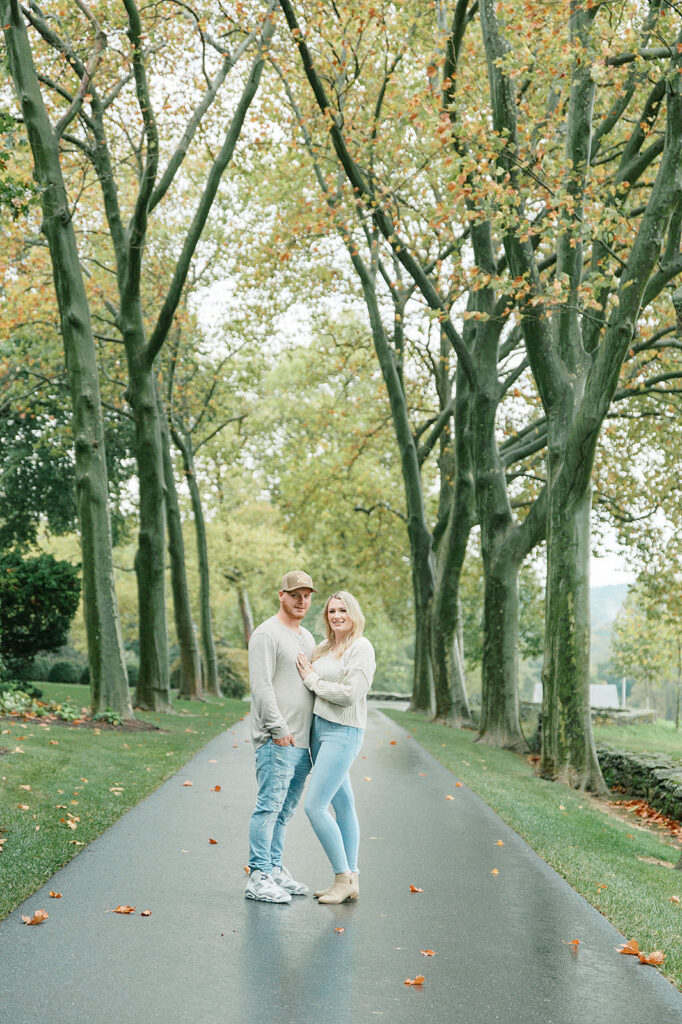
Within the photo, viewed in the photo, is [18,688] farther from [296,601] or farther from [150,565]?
[296,601]

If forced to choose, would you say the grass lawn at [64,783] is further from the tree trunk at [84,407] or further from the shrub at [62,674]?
the shrub at [62,674]

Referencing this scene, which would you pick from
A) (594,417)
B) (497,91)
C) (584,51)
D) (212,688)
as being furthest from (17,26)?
(212,688)

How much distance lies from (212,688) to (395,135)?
1788cm

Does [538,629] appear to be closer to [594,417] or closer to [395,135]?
[395,135]

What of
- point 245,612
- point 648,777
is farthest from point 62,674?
point 648,777

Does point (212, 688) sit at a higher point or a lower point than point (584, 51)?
lower

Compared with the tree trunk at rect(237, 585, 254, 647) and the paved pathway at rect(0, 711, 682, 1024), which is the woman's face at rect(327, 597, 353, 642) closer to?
the paved pathway at rect(0, 711, 682, 1024)

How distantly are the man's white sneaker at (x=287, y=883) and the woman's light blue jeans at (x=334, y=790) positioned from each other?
298 mm

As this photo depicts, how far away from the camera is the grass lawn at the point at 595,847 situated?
6426mm

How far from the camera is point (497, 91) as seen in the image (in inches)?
544

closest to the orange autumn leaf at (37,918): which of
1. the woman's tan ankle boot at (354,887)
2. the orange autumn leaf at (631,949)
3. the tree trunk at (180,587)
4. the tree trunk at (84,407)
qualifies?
the woman's tan ankle boot at (354,887)

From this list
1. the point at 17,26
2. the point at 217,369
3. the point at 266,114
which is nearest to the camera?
the point at 17,26

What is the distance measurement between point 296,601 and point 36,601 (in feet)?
47.4

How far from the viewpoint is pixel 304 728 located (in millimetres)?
6504
